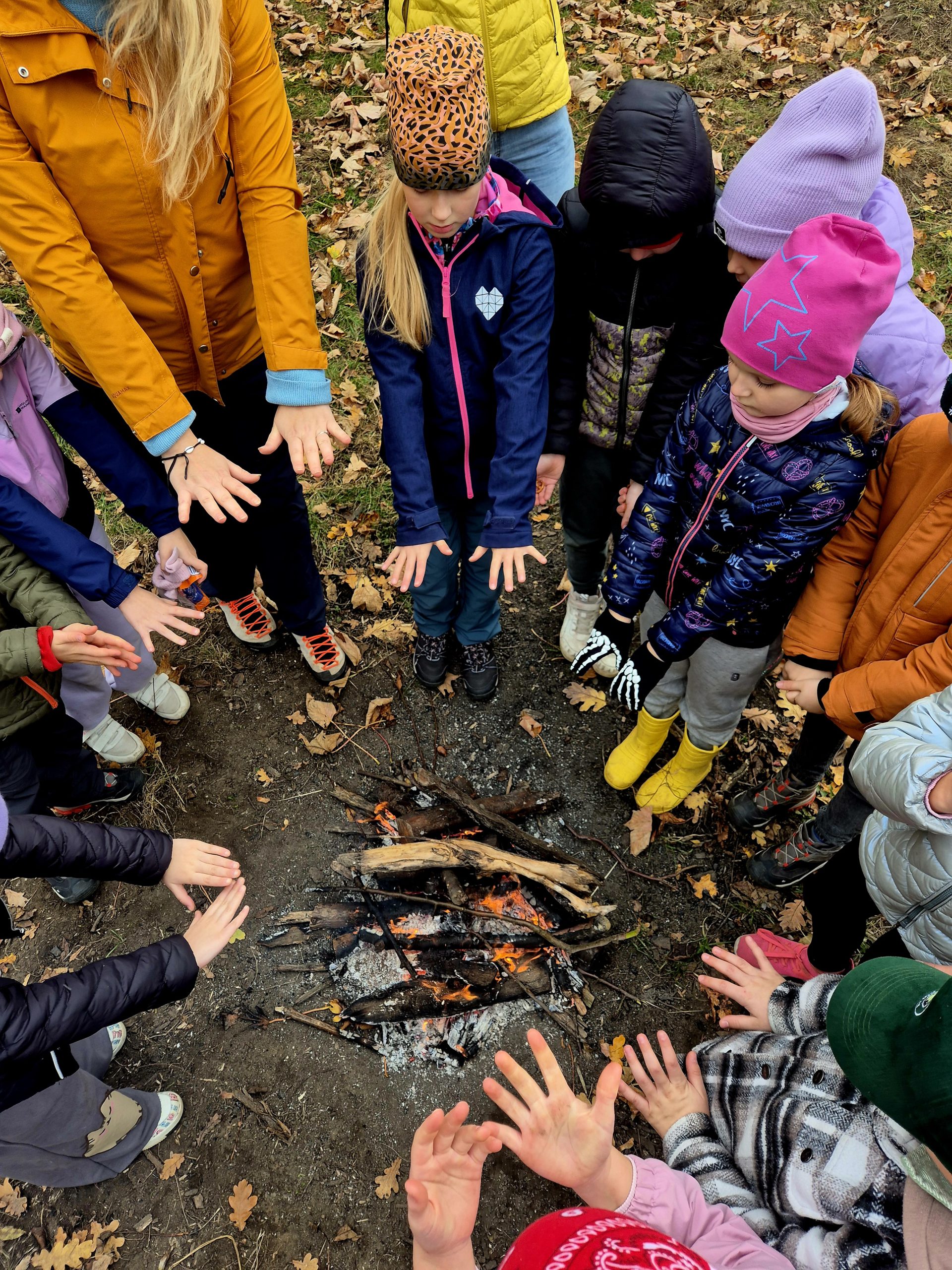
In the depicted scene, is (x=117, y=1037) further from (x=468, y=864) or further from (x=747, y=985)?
(x=747, y=985)

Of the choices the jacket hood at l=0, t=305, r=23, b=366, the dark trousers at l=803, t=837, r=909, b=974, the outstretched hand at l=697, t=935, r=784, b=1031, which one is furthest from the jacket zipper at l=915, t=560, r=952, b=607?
the jacket hood at l=0, t=305, r=23, b=366

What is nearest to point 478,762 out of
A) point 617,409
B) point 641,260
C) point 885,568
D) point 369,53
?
point 617,409

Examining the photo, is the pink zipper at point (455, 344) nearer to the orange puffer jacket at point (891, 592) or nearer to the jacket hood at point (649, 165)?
the jacket hood at point (649, 165)

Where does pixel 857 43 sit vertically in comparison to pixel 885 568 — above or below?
above

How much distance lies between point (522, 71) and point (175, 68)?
1506 mm

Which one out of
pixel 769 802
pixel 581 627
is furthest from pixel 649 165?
pixel 769 802

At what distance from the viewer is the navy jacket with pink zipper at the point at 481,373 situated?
2.62 meters

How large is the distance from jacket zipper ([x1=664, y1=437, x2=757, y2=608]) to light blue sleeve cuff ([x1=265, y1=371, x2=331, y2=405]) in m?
1.44

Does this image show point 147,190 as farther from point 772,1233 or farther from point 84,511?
point 772,1233

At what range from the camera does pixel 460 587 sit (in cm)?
398

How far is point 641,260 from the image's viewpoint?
2.63 m

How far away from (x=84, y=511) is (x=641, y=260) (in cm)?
246

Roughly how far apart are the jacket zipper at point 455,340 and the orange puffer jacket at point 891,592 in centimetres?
144

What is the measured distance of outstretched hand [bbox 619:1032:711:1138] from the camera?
2.43m
